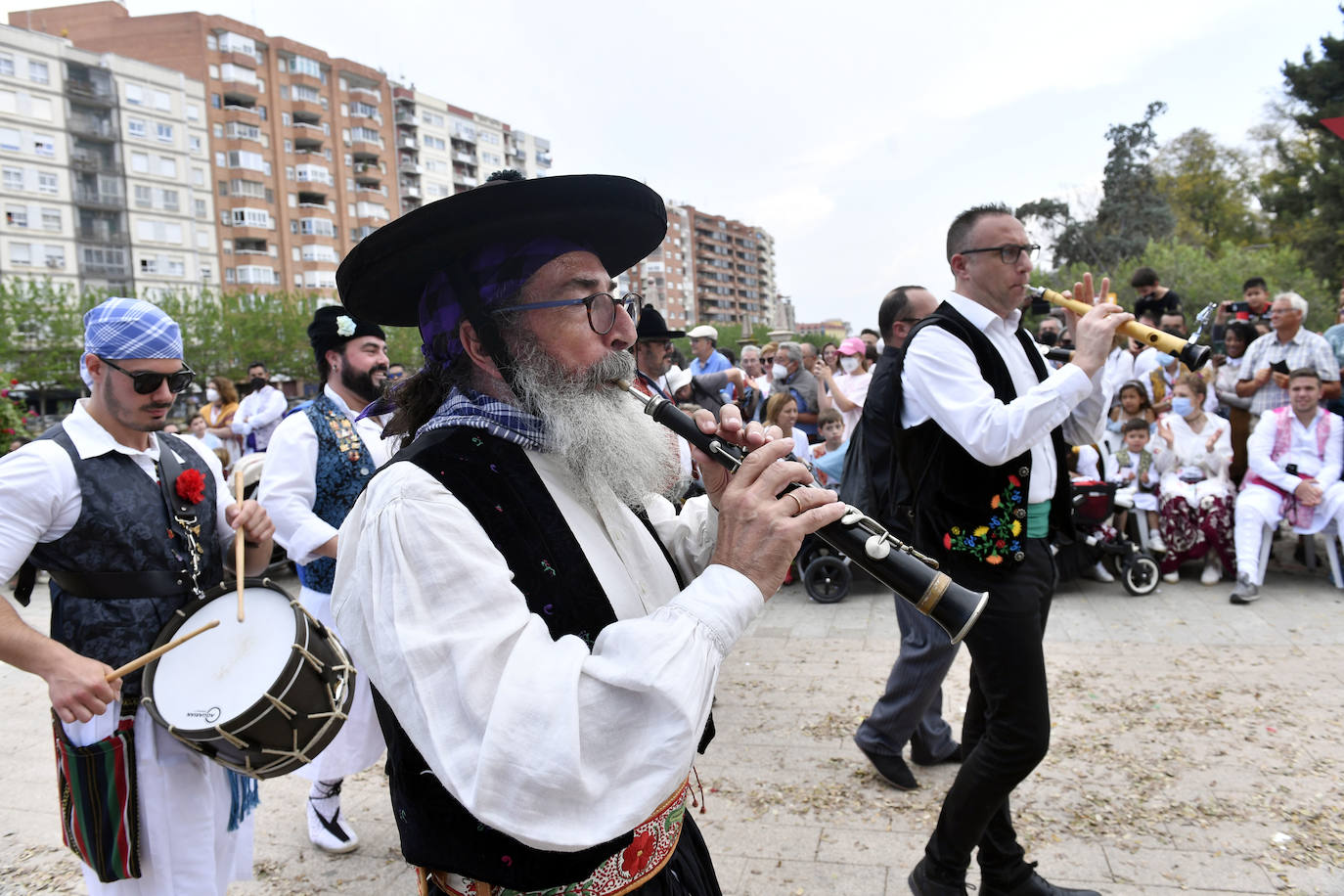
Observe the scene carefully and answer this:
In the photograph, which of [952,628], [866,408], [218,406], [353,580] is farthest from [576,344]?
[218,406]

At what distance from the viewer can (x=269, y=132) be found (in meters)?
62.7

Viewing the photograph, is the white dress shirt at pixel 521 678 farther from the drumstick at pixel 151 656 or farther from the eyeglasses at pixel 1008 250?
the eyeglasses at pixel 1008 250

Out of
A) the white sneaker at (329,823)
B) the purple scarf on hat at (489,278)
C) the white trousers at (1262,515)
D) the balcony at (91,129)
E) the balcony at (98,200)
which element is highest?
the balcony at (91,129)

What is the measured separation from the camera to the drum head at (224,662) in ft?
8.08

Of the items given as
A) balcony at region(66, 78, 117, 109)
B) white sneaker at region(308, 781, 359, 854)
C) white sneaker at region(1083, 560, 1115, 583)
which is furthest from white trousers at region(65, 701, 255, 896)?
Answer: balcony at region(66, 78, 117, 109)

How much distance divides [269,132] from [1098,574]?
68991 millimetres

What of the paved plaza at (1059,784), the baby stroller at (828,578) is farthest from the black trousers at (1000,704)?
the baby stroller at (828,578)

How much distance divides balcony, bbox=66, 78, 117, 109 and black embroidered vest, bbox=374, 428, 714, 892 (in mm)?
66510

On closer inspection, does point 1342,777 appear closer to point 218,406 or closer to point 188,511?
point 188,511

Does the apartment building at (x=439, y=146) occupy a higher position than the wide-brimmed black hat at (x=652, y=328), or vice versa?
the apartment building at (x=439, y=146)

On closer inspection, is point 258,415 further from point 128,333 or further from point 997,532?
point 997,532

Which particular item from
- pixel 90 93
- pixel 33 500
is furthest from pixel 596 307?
pixel 90 93

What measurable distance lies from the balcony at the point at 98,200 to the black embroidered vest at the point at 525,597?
6503 centimetres

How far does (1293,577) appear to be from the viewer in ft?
24.2
